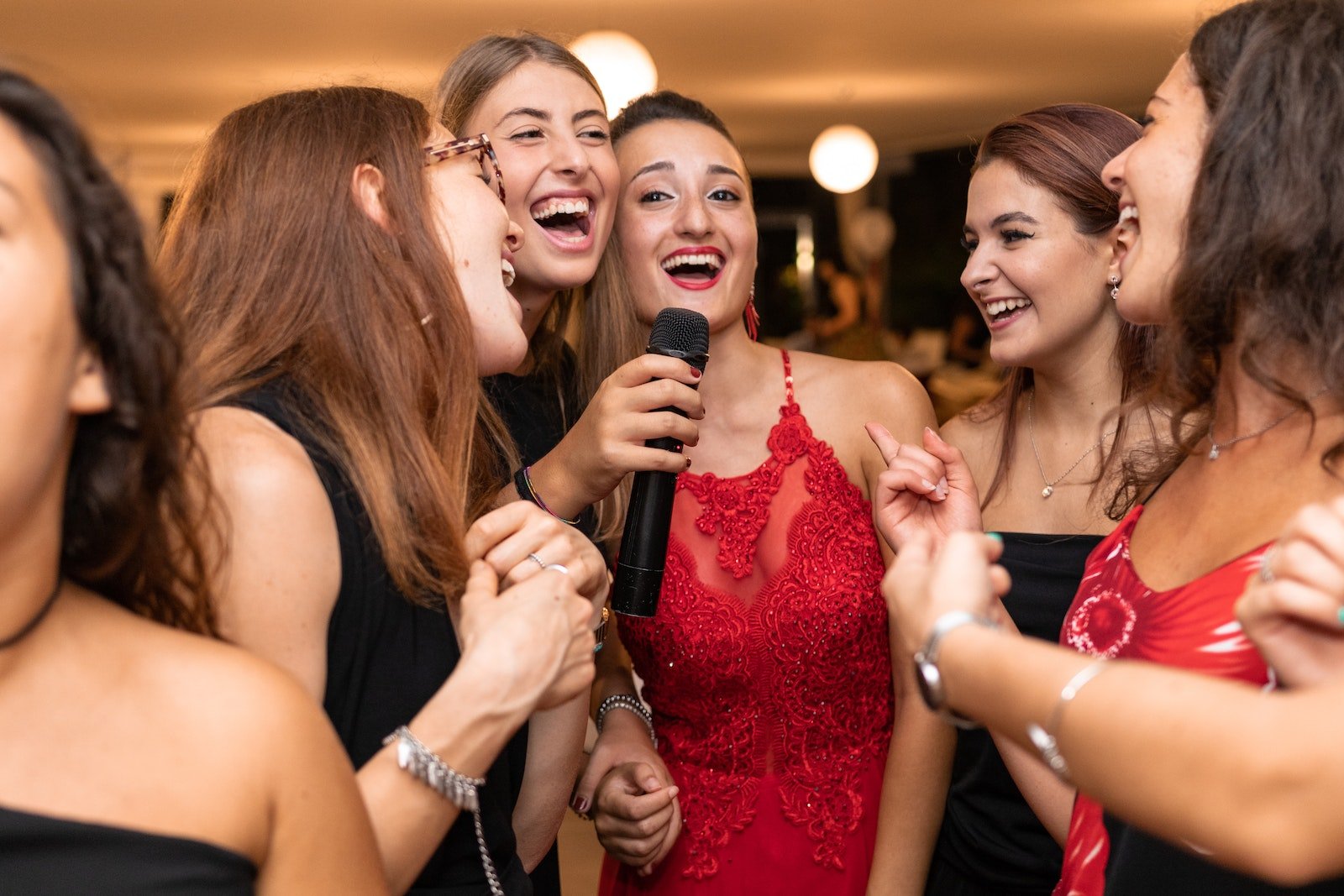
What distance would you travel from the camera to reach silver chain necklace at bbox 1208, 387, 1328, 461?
124 centimetres

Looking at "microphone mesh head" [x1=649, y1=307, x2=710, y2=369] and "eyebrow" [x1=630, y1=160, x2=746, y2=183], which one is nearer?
"microphone mesh head" [x1=649, y1=307, x2=710, y2=369]

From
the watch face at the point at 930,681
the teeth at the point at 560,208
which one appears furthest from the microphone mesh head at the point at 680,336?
the watch face at the point at 930,681

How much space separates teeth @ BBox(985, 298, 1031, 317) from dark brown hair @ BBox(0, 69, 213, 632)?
169 cm

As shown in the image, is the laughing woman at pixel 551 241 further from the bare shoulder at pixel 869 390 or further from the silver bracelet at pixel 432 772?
the silver bracelet at pixel 432 772

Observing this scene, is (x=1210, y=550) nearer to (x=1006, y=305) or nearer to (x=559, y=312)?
(x=1006, y=305)

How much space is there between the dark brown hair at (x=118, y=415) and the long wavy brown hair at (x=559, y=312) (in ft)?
4.02

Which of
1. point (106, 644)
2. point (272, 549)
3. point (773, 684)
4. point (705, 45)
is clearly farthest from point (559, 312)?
point (705, 45)

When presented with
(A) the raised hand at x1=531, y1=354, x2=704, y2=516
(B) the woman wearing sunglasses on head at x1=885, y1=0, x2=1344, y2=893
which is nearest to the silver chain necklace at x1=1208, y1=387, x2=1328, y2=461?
(B) the woman wearing sunglasses on head at x1=885, y1=0, x2=1344, y2=893

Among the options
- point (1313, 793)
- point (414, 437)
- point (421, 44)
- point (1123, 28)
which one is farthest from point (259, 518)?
point (1123, 28)

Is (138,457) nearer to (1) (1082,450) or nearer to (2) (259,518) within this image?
(2) (259,518)

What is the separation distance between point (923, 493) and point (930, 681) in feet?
2.21

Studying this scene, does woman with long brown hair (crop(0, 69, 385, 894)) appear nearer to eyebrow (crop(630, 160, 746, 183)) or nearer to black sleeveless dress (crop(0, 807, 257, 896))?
black sleeveless dress (crop(0, 807, 257, 896))

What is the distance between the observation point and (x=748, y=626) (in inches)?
88.4

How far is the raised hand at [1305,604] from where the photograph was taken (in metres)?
0.96
